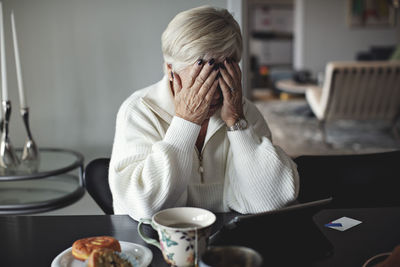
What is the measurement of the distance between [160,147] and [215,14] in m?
0.38

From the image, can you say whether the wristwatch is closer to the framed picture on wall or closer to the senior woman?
the senior woman

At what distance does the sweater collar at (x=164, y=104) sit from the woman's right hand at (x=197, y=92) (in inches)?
2.6

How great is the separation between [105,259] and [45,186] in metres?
1.38

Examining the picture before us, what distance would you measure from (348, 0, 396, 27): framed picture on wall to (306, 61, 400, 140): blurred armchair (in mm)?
4357

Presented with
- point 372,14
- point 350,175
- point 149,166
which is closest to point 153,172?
point 149,166

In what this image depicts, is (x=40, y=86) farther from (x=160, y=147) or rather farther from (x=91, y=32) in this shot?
(x=160, y=147)

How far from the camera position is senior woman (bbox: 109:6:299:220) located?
1.00 meters

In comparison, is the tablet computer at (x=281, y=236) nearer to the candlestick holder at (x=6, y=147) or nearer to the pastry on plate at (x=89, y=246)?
the pastry on plate at (x=89, y=246)

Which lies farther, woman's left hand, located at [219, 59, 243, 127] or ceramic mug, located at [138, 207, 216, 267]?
woman's left hand, located at [219, 59, 243, 127]

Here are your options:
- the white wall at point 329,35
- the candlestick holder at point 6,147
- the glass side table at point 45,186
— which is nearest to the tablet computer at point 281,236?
the glass side table at point 45,186

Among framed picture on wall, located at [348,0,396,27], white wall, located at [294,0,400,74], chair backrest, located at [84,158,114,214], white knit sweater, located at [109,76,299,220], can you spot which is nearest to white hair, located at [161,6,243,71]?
white knit sweater, located at [109,76,299,220]

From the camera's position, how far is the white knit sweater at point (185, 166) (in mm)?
994

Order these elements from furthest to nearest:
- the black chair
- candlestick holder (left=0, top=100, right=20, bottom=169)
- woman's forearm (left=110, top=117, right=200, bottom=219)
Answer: candlestick holder (left=0, top=100, right=20, bottom=169) → the black chair → woman's forearm (left=110, top=117, right=200, bottom=219)

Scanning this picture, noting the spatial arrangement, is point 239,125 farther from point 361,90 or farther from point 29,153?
point 361,90
